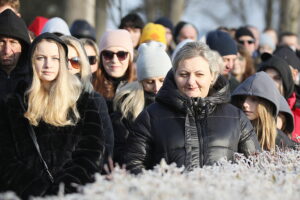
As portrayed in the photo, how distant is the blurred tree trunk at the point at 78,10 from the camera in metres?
13.8

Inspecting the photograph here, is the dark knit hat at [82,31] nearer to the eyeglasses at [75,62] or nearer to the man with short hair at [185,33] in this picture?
the man with short hair at [185,33]

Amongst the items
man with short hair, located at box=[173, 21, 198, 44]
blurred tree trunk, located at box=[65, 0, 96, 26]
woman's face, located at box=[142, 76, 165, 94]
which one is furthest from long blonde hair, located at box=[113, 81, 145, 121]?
blurred tree trunk, located at box=[65, 0, 96, 26]

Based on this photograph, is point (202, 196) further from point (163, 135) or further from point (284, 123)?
point (284, 123)

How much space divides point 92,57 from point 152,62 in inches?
36.7

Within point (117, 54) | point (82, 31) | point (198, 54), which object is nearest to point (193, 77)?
point (198, 54)

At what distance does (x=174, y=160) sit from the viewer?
5.64 meters

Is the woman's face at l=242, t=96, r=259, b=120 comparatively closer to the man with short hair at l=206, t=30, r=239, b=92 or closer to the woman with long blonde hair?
the woman with long blonde hair

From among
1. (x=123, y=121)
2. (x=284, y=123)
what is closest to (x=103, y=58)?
(x=123, y=121)

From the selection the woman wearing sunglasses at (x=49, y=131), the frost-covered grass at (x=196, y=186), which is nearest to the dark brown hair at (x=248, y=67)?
the woman wearing sunglasses at (x=49, y=131)

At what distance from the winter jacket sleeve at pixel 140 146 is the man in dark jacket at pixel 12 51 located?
68.0 inches

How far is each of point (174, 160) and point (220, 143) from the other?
1.37ft

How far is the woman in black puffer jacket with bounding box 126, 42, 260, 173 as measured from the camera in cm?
566

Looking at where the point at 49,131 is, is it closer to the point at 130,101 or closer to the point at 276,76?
the point at 130,101

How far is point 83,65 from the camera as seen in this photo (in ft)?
21.4
